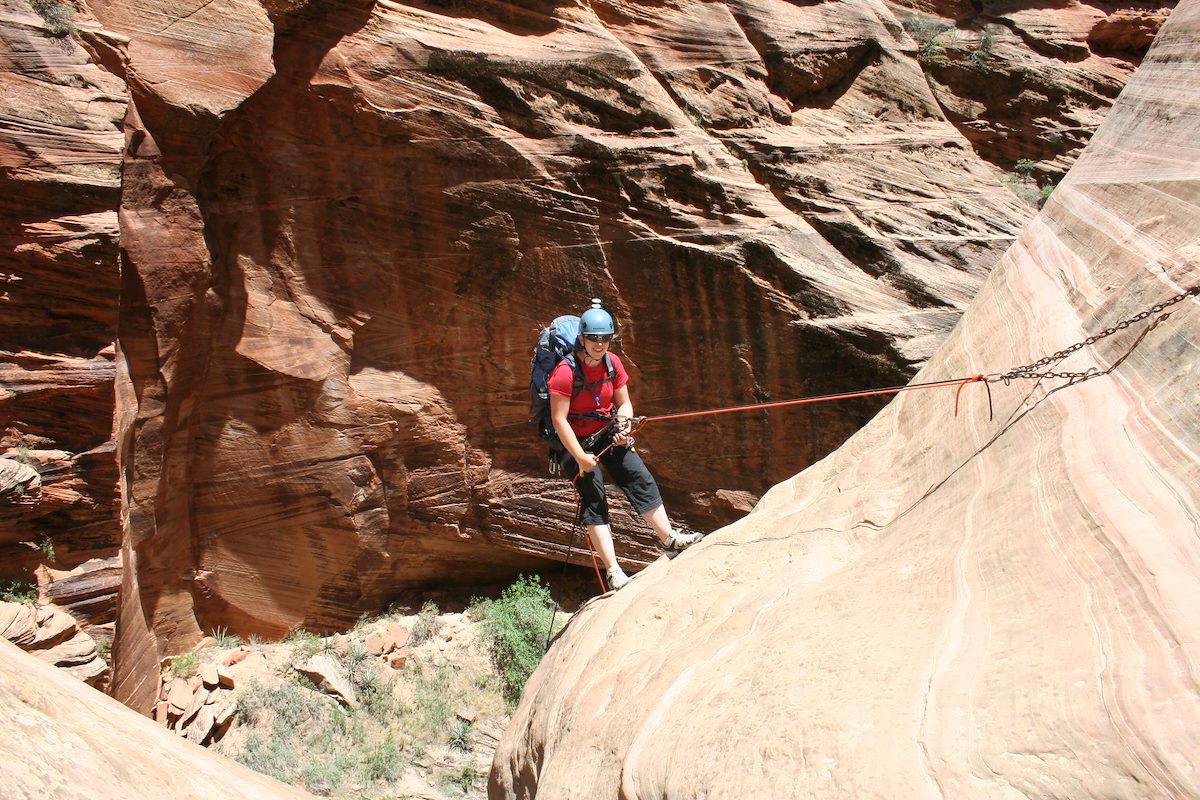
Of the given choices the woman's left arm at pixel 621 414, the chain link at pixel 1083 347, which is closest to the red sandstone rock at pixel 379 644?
the woman's left arm at pixel 621 414

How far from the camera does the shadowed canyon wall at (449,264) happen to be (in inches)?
309

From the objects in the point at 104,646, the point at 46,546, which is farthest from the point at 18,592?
the point at 104,646

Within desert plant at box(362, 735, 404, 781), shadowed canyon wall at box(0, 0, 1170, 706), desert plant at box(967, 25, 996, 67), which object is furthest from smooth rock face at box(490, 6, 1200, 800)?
desert plant at box(967, 25, 996, 67)

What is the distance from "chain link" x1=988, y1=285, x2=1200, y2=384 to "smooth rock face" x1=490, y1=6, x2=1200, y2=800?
25mm

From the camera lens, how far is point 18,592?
698 centimetres

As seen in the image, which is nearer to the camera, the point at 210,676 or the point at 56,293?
the point at 56,293

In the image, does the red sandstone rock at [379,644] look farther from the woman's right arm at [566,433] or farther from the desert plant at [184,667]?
the woman's right arm at [566,433]

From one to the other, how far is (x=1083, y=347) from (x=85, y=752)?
12.4 feet

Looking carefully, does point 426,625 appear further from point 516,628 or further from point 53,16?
point 53,16

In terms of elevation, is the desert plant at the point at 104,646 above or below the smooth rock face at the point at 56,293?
below

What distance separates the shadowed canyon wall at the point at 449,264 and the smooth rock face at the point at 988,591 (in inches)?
155

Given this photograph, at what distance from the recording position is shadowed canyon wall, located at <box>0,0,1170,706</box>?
7.86 m

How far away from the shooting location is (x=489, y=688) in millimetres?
9039

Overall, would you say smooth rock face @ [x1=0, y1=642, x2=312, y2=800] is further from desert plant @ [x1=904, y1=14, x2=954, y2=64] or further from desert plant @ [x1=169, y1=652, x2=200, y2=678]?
desert plant @ [x1=904, y1=14, x2=954, y2=64]
